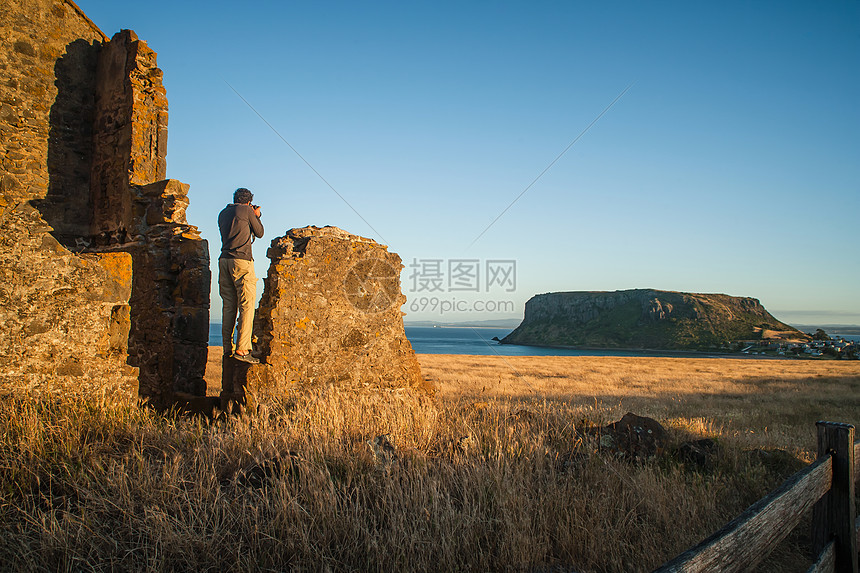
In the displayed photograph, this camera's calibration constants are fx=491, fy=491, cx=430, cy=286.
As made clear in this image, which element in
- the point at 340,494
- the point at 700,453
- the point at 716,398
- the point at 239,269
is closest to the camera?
the point at 340,494

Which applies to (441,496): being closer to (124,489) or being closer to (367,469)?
(367,469)

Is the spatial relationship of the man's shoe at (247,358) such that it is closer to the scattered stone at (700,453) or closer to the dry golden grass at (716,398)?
the dry golden grass at (716,398)

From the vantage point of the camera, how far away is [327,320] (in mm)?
7984

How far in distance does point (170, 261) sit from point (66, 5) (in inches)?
229

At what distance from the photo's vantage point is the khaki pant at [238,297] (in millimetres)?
7301

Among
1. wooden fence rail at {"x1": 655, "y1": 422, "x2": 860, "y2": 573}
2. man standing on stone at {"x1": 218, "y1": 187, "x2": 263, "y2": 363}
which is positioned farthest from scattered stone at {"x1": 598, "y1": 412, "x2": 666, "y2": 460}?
man standing on stone at {"x1": 218, "y1": 187, "x2": 263, "y2": 363}

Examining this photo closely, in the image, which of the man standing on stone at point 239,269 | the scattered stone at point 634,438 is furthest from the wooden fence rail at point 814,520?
the man standing on stone at point 239,269

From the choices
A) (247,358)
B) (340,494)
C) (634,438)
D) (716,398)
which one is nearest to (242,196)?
(247,358)

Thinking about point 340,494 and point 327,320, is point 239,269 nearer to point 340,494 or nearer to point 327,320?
point 327,320

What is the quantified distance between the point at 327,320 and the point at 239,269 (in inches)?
61.9

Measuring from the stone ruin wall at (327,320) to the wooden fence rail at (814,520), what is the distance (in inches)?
237

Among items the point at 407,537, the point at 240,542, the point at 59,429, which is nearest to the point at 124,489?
the point at 240,542

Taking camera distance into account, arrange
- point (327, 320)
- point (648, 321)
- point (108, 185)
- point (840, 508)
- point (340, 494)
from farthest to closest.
Answer: point (648, 321) < point (108, 185) < point (327, 320) < point (340, 494) < point (840, 508)

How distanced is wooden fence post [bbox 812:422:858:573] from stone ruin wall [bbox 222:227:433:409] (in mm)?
6141
